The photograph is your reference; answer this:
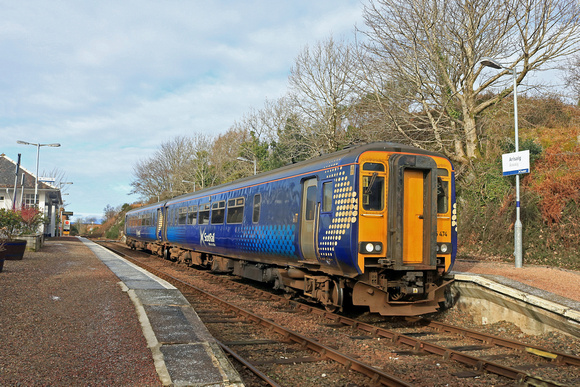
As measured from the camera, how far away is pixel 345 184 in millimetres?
8250

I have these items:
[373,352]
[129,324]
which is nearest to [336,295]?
[373,352]

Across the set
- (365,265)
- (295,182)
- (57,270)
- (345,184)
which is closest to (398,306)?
(365,265)

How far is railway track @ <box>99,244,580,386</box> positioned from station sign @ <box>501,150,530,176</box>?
6760mm

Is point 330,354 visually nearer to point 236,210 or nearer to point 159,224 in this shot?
point 236,210

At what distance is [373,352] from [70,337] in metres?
4.36

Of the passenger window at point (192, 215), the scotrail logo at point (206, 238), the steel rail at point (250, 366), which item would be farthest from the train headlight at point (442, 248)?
the passenger window at point (192, 215)

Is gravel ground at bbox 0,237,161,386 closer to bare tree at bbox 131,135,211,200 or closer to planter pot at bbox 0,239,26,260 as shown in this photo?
planter pot at bbox 0,239,26,260

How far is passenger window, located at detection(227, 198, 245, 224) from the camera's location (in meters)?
13.0

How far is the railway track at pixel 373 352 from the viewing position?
567 cm

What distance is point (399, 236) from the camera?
26.3 feet

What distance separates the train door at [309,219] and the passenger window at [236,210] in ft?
11.9

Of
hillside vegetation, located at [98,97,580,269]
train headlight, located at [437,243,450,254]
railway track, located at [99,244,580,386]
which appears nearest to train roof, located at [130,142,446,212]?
train headlight, located at [437,243,450,254]

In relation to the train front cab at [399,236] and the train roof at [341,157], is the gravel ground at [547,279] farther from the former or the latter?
the train roof at [341,157]

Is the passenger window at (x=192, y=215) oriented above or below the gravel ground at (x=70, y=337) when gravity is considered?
above
